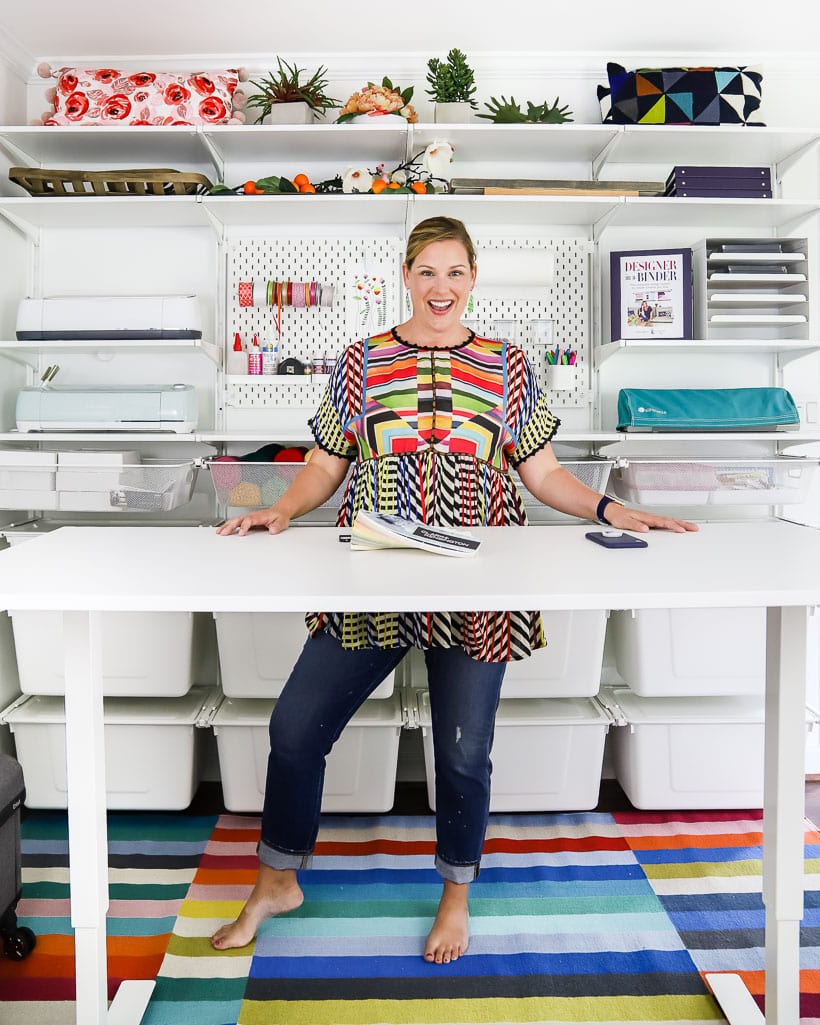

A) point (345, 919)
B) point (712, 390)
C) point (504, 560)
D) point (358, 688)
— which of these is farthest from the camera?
point (712, 390)

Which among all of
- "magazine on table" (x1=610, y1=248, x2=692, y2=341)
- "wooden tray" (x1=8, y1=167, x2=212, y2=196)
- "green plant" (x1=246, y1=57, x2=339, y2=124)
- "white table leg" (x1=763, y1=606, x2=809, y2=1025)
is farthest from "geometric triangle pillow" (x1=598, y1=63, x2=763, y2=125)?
"white table leg" (x1=763, y1=606, x2=809, y2=1025)

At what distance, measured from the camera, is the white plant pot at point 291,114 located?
234 cm

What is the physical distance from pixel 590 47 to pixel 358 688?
2135mm

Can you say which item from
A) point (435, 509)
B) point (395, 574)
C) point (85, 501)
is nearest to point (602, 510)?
point (435, 509)

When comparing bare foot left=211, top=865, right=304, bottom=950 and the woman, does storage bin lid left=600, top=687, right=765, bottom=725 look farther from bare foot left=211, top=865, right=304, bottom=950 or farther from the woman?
bare foot left=211, top=865, right=304, bottom=950

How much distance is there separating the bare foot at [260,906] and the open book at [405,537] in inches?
30.8

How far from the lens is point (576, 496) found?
1618 millimetres

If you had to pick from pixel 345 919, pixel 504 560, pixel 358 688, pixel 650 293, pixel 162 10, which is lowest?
pixel 345 919

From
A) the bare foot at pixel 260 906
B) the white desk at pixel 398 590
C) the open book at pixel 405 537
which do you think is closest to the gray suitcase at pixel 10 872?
the white desk at pixel 398 590

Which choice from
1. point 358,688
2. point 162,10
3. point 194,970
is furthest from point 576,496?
point 162,10

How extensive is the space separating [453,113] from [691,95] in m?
0.69

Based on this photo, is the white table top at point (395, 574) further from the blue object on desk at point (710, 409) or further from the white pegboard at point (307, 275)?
the white pegboard at point (307, 275)

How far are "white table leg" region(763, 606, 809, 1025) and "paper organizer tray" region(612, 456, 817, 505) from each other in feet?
3.07

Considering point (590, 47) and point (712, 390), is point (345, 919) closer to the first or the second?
point (712, 390)
